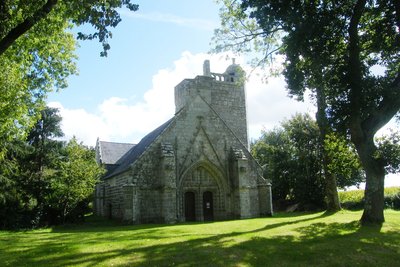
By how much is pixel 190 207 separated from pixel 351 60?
1548 centimetres

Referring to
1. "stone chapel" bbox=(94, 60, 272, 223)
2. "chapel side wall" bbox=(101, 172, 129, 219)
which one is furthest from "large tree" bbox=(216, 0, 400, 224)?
"chapel side wall" bbox=(101, 172, 129, 219)

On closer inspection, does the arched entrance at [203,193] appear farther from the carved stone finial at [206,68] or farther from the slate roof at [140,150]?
the carved stone finial at [206,68]

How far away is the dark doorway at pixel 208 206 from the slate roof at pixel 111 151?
523 inches

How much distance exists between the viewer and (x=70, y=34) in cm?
2191

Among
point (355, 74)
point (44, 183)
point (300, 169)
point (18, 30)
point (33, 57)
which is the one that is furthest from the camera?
point (300, 169)

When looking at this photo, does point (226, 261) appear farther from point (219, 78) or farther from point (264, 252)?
point (219, 78)

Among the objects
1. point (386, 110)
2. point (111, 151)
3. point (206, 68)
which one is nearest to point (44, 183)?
point (111, 151)

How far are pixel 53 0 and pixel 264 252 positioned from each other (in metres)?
10.4

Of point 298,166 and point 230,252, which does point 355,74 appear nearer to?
point 230,252

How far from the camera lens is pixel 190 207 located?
2653cm

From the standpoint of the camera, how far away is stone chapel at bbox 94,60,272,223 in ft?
77.5

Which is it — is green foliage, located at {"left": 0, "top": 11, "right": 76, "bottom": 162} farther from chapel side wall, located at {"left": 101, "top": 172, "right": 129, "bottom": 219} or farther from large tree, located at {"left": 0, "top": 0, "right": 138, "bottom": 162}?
chapel side wall, located at {"left": 101, "top": 172, "right": 129, "bottom": 219}

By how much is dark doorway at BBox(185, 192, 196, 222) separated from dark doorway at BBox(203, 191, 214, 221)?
3.01 ft

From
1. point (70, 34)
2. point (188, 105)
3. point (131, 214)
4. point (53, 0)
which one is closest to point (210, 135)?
point (188, 105)
